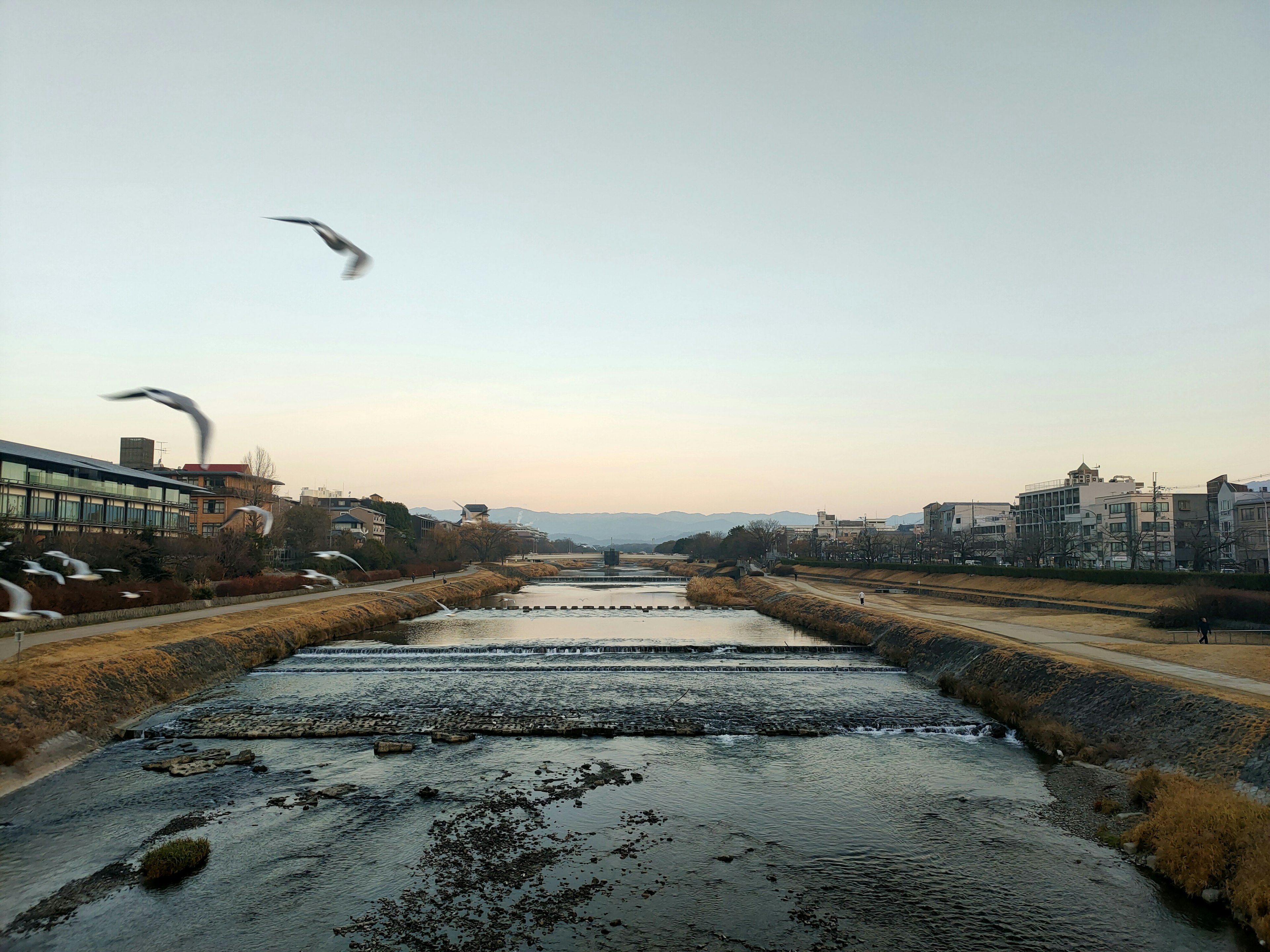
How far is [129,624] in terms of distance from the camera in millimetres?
35594

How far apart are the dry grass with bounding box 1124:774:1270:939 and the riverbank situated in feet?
91.8

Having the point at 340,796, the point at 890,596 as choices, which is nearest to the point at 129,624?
the point at 340,796

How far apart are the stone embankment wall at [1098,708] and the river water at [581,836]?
1685 millimetres

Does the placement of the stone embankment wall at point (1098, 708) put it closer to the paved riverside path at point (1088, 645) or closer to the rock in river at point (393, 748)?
the paved riverside path at point (1088, 645)

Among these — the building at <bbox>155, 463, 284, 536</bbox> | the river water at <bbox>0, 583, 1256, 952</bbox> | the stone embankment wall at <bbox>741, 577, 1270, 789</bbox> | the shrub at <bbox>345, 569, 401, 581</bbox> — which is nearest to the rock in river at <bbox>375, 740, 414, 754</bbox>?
the river water at <bbox>0, 583, 1256, 952</bbox>

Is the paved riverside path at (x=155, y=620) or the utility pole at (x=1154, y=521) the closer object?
the paved riverside path at (x=155, y=620)

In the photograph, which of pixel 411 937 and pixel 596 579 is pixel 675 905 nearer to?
pixel 411 937

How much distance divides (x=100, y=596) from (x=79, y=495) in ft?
111

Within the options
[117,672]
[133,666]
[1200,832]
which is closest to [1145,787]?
[1200,832]

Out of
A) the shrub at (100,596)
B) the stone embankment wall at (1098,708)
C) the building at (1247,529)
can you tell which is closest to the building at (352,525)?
the shrub at (100,596)

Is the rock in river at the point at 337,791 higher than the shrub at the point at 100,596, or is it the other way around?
the shrub at the point at 100,596

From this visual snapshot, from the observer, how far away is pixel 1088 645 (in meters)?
32.8

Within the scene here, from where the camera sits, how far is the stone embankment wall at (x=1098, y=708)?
18031mm

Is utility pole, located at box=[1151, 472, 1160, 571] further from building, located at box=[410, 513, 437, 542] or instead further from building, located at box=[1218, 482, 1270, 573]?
building, located at box=[410, 513, 437, 542]
